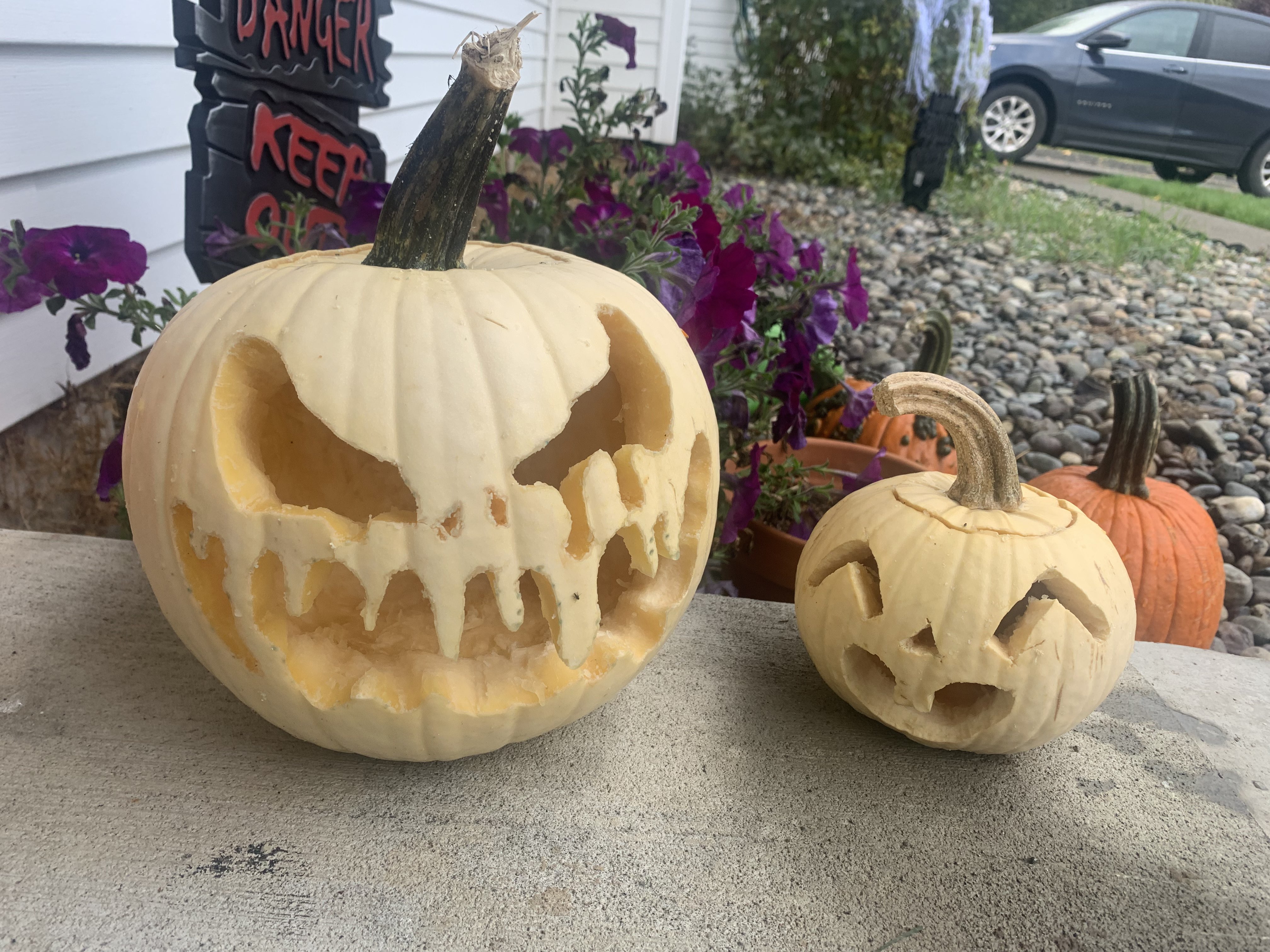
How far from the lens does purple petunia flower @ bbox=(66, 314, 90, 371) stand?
153cm

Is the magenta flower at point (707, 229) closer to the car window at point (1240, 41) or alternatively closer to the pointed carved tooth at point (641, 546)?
the pointed carved tooth at point (641, 546)

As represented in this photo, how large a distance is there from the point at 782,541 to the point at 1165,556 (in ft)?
2.62

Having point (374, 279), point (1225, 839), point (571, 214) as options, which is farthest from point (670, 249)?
point (1225, 839)

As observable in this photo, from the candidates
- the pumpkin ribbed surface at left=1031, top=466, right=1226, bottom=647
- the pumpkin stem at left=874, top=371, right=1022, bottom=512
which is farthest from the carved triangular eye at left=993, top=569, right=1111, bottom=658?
the pumpkin ribbed surface at left=1031, top=466, right=1226, bottom=647

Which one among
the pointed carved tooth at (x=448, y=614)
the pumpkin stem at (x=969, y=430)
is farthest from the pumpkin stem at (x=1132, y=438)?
the pointed carved tooth at (x=448, y=614)

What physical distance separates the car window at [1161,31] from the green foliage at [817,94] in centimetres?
55

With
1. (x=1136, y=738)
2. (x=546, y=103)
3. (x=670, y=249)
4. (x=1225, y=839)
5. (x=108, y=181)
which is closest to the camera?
(x=1225, y=839)

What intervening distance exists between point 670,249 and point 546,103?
330 centimetres

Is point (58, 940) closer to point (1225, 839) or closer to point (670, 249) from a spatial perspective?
point (670, 249)

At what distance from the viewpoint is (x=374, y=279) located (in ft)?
3.24

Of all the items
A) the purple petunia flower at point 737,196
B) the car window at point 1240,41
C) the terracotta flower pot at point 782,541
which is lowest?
the terracotta flower pot at point 782,541

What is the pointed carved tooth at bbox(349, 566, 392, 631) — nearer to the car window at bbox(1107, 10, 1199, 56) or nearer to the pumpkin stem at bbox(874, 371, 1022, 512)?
the pumpkin stem at bbox(874, 371, 1022, 512)

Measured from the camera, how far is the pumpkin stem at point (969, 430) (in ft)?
4.06

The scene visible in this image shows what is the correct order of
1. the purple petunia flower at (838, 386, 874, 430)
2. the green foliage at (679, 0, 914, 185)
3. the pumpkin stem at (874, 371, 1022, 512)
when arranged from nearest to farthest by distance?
the pumpkin stem at (874, 371, 1022, 512)
the purple petunia flower at (838, 386, 874, 430)
the green foliage at (679, 0, 914, 185)
